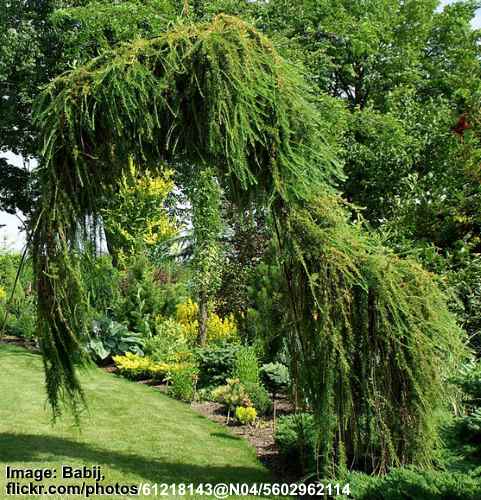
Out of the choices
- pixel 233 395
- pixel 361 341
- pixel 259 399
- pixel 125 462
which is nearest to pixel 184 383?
pixel 233 395

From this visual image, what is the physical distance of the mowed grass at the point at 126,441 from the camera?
458cm

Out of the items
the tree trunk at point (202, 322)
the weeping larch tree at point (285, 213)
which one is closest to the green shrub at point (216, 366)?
the tree trunk at point (202, 322)

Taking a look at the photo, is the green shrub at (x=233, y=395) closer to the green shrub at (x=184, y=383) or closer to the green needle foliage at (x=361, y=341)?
the green shrub at (x=184, y=383)

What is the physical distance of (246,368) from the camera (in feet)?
25.5

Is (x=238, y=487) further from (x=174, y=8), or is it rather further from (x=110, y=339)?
(x=174, y=8)

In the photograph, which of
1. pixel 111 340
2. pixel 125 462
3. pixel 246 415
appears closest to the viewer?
pixel 125 462

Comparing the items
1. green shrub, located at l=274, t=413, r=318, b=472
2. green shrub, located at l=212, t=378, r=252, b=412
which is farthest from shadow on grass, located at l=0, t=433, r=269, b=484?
green shrub, located at l=212, t=378, r=252, b=412

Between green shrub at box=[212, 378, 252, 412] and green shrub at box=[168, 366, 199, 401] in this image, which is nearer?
green shrub at box=[212, 378, 252, 412]

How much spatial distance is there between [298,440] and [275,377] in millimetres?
3177

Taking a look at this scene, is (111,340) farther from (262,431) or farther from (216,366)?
(262,431)

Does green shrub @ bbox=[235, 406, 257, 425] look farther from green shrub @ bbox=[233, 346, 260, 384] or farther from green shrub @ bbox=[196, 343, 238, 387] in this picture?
green shrub @ bbox=[196, 343, 238, 387]

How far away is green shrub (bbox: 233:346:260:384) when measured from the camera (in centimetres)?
768

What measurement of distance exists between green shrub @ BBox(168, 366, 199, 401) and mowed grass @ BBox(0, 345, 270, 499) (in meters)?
0.17

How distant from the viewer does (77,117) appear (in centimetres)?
409
